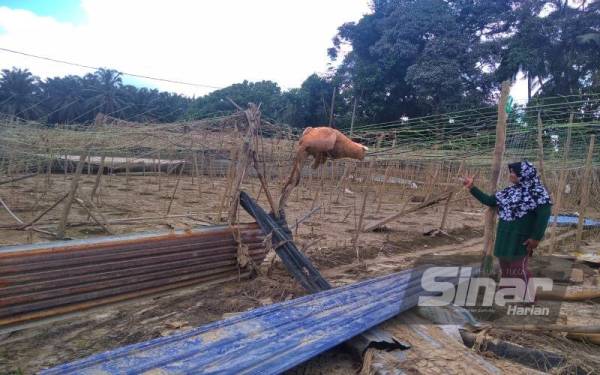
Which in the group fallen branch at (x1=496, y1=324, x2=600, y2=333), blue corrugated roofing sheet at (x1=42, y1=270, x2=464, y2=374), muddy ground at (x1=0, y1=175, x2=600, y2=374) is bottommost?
muddy ground at (x1=0, y1=175, x2=600, y2=374)

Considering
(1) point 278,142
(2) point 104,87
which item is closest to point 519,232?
(1) point 278,142

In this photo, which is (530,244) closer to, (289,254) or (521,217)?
(521,217)

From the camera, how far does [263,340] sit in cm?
270

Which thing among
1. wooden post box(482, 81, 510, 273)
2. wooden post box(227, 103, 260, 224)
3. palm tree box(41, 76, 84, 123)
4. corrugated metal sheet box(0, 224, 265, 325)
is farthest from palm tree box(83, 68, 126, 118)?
wooden post box(482, 81, 510, 273)

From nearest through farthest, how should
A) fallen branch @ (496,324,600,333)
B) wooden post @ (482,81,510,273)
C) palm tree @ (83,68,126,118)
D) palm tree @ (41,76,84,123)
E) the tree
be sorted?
fallen branch @ (496,324,600,333) → wooden post @ (482,81,510,273) → the tree → palm tree @ (41,76,84,123) → palm tree @ (83,68,126,118)

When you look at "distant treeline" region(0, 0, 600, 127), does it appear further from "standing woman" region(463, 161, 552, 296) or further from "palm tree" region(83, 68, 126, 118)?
"standing woman" region(463, 161, 552, 296)

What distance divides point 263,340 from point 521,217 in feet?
8.91

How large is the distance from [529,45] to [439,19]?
425 cm

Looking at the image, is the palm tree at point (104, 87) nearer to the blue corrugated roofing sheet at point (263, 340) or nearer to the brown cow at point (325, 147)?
the brown cow at point (325, 147)

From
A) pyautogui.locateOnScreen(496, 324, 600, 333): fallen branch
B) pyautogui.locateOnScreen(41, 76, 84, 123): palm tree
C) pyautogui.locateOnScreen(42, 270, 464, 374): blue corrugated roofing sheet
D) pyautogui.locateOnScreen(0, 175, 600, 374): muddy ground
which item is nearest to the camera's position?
pyautogui.locateOnScreen(42, 270, 464, 374): blue corrugated roofing sheet

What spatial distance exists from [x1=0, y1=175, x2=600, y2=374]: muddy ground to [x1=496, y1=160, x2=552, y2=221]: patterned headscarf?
3.93 ft

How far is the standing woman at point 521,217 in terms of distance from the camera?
3.81 metres

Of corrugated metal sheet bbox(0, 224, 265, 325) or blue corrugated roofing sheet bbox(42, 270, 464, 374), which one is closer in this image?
blue corrugated roofing sheet bbox(42, 270, 464, 374)

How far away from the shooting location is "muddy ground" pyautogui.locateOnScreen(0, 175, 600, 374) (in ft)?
9.98
